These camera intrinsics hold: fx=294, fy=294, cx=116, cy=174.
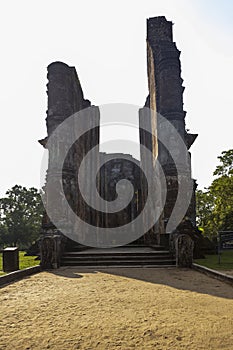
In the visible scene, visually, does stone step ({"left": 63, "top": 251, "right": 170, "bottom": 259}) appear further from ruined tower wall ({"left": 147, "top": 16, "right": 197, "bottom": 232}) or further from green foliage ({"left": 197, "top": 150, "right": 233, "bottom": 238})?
green foliage ({"left": 197, "top": 150, "right": 233, "bottom": 238})

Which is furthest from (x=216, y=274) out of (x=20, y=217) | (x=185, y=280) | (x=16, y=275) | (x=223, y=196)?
(x=20, y=217)

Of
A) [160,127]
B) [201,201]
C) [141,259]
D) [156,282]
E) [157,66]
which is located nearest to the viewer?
[156,282]

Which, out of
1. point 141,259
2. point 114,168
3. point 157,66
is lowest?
point 141,259

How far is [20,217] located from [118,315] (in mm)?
31575

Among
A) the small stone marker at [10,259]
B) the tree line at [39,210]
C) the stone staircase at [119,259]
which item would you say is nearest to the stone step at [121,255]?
the stone staircase at [119,259]

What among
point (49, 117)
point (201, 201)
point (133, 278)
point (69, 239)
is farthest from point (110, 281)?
point (201, 201)

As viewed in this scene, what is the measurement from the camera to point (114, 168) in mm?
23797

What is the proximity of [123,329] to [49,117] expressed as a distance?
11.3 m

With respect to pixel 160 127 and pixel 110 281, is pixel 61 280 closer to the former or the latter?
pixel 110 281

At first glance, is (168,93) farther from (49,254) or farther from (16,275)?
(16,275)

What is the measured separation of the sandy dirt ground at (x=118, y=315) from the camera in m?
2.78

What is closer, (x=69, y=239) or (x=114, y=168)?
(x=69, y=239)

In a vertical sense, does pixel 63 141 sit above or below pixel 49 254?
above

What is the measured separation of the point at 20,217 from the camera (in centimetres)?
3312
